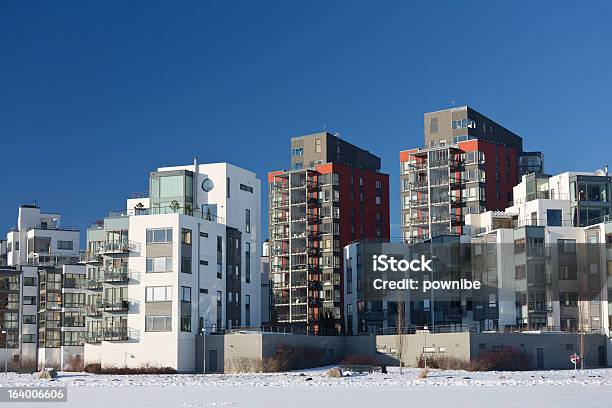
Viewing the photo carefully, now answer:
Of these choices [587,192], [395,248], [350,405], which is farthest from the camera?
[395,248]

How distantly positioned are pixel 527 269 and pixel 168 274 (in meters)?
38.8

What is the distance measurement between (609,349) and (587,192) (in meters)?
21.7

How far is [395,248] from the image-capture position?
124 m

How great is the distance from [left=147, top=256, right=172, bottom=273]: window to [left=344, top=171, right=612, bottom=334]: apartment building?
32334 millimetres

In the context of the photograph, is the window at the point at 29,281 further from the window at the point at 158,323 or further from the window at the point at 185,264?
the window at the point at 185,264

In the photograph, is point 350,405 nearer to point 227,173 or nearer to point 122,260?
point 122,260

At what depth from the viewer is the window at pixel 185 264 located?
97.9 metres

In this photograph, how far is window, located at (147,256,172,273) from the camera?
97562 millimetres

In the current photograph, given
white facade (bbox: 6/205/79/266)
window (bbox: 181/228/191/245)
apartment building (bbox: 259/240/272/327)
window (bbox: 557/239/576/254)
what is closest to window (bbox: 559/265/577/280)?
window (bbox: 557/239/576/254)

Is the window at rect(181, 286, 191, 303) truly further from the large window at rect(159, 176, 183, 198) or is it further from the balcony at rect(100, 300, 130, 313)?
the large window at rect(159, 176, 183, 198)

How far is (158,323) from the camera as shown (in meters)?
97.2

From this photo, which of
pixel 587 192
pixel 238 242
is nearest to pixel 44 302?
pixel 238 242

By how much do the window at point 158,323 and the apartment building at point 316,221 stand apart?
54.7 meters

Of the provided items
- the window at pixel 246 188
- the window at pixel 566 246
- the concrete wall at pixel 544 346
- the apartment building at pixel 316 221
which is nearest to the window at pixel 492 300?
the window at pixel 566 246
